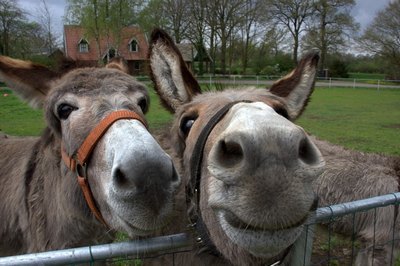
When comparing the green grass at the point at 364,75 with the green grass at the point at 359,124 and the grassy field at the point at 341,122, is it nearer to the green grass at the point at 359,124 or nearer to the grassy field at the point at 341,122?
the green grass at the point at 359,124

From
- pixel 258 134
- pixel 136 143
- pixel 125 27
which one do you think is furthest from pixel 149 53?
pixel 125 27

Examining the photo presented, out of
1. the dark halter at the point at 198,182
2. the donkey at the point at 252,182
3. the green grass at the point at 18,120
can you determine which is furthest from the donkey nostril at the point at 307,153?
the green grass at the point at 18,120

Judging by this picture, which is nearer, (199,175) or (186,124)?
(199,175)

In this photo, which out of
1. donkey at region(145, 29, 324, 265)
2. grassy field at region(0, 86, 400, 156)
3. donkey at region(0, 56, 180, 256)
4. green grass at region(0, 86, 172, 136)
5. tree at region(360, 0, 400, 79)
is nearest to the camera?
donkey at region(145, 29, 324, 265)

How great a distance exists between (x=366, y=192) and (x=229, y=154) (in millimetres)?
4355

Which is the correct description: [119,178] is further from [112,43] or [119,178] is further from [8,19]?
[8,19]

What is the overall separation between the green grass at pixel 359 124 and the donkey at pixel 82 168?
1094 cm

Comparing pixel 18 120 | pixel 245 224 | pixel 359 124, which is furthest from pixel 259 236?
pixel 359 124

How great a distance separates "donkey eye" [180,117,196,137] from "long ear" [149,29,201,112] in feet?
1.70

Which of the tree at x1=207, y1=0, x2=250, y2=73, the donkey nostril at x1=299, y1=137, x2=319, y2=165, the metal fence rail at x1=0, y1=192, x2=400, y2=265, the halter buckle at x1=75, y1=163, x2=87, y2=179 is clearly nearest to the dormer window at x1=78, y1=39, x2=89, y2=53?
the tree at x1=207, y1=0, x2=250, y2=73

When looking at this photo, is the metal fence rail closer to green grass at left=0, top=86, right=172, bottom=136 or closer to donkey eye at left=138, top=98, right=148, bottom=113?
donkey eye at left=138, top=98, right=148, bottom=113

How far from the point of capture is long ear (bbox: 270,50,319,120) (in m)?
2.94

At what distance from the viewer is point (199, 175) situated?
2.11 meters

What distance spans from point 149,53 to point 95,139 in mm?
905
